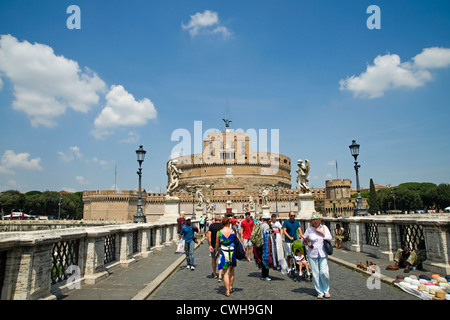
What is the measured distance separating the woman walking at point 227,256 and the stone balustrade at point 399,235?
414cm

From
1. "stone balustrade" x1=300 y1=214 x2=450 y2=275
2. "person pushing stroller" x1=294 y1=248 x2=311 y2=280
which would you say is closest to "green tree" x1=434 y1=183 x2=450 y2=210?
"stone balustrade" x1=300 y1=214 x2=450 y2=275

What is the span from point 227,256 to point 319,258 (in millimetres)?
1620

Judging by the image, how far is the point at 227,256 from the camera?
5.90 meters

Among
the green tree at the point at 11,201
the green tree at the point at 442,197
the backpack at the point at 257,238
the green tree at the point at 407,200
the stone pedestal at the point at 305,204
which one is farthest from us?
the green tree at the point at 407,200

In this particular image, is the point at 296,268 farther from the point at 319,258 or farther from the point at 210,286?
the point at 210,286

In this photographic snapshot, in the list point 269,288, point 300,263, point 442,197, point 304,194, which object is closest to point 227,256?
point 269,288

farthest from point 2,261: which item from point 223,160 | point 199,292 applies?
point 223,160

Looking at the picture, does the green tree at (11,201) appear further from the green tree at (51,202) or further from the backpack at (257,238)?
the backpack at (257,238)

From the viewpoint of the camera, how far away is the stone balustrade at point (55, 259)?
4.11m

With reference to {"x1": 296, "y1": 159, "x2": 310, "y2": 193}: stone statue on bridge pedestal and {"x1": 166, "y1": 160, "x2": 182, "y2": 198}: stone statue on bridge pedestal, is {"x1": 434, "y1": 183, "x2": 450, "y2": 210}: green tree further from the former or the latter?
{"x1": 166, "y1": 160, "x2": 182, "y2": 198}: stone statue on bridge pedestal

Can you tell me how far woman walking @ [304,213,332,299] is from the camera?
547cm

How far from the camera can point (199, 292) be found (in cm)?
600

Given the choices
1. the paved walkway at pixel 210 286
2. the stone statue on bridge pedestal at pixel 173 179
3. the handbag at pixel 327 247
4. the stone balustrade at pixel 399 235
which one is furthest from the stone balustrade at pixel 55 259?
the stone statue on bridge pedestal at pixel 173 179
